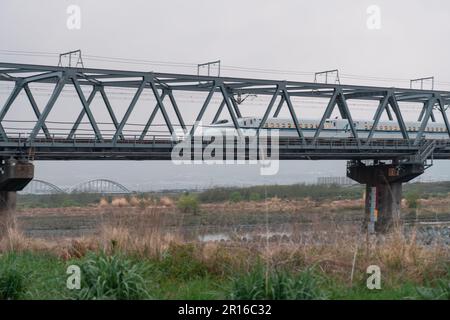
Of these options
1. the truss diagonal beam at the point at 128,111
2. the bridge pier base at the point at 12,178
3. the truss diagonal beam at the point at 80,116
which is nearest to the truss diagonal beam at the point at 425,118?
the truss diagonal beam at the point at 128,111

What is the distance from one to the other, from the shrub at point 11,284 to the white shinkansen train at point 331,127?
34763mm

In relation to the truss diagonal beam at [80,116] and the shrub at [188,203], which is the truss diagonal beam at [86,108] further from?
the shrub at [188,203]

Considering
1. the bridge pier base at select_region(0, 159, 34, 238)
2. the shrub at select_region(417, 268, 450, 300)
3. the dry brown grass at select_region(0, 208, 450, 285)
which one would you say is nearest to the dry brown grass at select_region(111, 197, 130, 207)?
the dry brown grass at select_region(0, 208, 450, 285)

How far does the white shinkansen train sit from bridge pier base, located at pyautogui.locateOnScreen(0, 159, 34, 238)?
49.0 feet

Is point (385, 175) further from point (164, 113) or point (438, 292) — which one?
point (438, 292)

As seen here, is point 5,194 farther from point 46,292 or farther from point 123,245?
point 46,292

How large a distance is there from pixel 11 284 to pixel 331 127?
46.1m

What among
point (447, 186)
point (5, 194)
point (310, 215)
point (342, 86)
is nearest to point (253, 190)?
point (310, 215)

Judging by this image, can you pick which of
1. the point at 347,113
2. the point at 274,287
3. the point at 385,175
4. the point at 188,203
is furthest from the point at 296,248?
the point at 385,175

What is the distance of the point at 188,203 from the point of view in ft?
47.3

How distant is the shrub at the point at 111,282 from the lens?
717 cm
